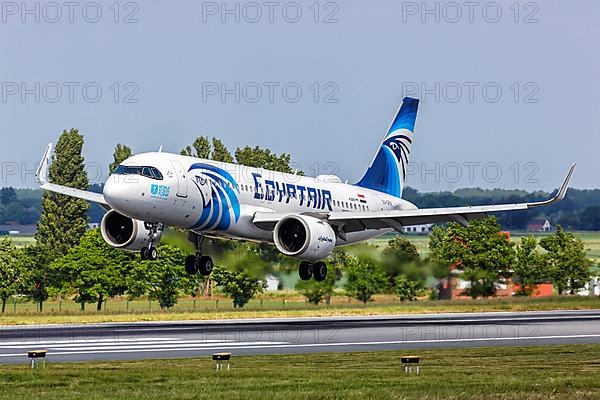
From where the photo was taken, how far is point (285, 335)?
6144cm

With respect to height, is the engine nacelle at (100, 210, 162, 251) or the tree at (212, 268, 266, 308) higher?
the engine nacelle at (100, 210, 162, 251)

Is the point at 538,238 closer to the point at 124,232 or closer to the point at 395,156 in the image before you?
the point at 395,156

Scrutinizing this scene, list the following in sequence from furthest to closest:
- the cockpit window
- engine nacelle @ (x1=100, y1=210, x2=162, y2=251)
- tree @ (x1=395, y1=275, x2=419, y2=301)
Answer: tree @ (x1=395, y1=275, x2=419, y2=301) → engine nacelle @ (x1=100, y1=210, x2=162, y2=251) → the cockpit window

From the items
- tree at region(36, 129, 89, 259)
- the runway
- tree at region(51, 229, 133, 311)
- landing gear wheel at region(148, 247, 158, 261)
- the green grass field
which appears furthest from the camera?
tree at region(36, 129, 89, 259)

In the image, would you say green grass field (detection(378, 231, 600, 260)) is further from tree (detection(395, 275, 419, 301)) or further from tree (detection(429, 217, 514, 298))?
tree (detection(395, 275, 419, 301))

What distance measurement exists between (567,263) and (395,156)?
74.0ft

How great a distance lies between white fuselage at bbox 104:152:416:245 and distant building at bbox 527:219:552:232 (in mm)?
71678

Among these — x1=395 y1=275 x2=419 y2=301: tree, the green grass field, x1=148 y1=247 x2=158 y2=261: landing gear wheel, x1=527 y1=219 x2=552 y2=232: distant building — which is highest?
x1=527 y1=219 x2=552 y2=232: distant building

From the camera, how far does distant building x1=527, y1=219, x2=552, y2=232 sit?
138 meters

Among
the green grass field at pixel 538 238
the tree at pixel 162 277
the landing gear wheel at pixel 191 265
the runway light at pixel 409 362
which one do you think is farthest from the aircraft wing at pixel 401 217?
the tree at pixel 162 277

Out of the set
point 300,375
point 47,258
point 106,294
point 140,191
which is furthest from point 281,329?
point 47,258

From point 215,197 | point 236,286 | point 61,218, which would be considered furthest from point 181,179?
point 61,218

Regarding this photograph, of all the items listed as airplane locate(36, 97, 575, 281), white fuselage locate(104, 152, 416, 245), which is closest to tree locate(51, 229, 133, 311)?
airplane locate(36, 97, 575, 281)

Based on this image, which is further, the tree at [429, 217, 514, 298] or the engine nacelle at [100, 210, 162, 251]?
the tree at [429, 217, 514, 298]
